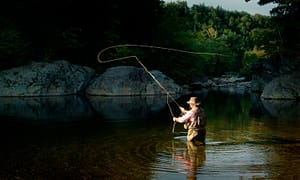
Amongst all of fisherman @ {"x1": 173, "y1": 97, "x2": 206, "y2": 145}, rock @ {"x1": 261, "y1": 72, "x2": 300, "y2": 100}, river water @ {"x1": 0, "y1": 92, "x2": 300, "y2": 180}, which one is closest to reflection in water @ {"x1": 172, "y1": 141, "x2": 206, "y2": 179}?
river water @ {"x1": 0, "y1": 92, "x2": 300, "y2": 180}

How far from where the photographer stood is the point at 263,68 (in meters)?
50.8

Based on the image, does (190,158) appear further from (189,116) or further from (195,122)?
(189,116)

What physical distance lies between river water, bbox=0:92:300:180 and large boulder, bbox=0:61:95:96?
14670 millimetres

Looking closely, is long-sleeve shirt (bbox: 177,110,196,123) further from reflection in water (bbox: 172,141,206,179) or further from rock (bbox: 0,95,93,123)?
rock (bbox: 0,95,93,123)

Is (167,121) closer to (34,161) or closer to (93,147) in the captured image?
(93,147)

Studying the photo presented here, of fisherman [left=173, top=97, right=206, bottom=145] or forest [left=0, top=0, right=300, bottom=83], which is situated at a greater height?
forest [left=0, top=0, right=300, bottom=83]

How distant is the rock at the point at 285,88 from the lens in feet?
127

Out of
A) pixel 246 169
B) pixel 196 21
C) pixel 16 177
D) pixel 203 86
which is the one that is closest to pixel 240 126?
pixel 246 169

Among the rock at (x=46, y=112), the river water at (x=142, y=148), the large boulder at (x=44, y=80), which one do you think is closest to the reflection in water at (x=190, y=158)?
the river water at (x=142, y=148)

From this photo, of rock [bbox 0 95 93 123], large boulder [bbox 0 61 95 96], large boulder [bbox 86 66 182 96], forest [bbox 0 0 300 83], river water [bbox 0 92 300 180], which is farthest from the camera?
forest [bbox 0 0 300 83]

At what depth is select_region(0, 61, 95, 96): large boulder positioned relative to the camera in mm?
38844

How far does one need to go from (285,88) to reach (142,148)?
27082mm

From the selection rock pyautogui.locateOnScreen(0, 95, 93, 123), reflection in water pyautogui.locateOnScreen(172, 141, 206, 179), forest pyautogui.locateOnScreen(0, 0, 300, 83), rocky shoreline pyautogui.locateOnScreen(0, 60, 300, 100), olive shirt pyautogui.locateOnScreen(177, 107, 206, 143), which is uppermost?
forest pyautogui.locateOnScreen(0, 0, 300, 83)

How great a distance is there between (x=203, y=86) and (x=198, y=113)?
4626cm
